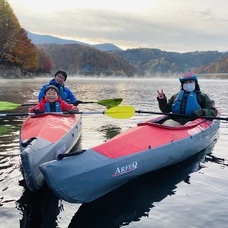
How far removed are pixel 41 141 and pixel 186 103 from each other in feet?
14.5

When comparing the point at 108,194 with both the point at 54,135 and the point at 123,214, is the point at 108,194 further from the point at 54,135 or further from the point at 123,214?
the point at 54,135

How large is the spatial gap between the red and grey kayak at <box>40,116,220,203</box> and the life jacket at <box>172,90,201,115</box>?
1.25 m

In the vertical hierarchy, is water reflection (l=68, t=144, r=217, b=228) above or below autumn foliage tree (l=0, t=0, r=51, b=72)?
below

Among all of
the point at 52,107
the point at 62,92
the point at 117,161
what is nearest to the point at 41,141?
the point at 117,161

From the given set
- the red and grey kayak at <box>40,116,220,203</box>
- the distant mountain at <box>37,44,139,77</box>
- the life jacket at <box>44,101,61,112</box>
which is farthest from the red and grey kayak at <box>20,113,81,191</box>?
the distant mountain at <box>37,44,139,77</box>

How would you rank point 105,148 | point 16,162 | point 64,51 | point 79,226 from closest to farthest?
point 79,226, point 105,148, point 16,162, point 64,51

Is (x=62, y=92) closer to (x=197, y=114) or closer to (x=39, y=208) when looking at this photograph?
(x=197, y=114)

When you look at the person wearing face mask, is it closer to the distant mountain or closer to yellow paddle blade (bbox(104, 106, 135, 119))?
yellow paddle blade (bbox(104, 106, 135, 119))

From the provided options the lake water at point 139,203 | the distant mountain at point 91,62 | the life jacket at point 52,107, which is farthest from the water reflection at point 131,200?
the distant mountain at point 91,62

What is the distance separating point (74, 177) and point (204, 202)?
222 cm

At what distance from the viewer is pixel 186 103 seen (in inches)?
361

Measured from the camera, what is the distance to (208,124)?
9.06m

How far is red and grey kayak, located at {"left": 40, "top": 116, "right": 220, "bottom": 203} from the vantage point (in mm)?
4879

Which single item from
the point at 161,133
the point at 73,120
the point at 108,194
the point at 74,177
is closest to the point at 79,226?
the point at 74,177
